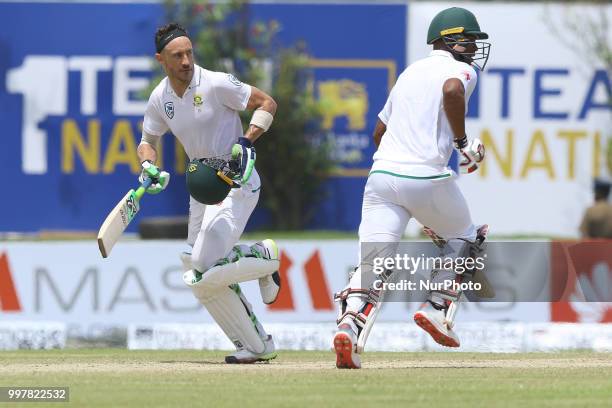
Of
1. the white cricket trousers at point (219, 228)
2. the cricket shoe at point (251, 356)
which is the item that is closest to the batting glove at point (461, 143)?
the white cricket trousers at point (219, 228)

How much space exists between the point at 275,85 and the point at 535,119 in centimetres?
339

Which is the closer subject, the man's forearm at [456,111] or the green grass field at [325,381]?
the green grass field at [325,381]

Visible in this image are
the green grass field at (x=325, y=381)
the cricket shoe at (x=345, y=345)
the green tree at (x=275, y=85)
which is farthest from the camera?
the green tree at (x=275, y=85)

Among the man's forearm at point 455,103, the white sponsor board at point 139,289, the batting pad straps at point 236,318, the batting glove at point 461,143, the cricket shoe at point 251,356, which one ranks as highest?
the man's forearm at point 455,103

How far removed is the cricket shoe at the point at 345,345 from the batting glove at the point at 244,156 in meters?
1.12

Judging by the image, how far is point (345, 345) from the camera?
771 centimetres

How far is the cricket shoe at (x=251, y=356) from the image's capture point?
8.71m

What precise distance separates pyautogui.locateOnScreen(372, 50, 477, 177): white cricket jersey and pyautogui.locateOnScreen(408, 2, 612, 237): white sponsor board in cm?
1099

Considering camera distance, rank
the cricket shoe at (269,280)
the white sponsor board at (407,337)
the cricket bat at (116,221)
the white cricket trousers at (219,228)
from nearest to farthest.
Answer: the cricket bat at (116,221) → the white cricket trousers at (219,228) → the cricket shoe at (269,280) → the white sponsor board at (407,337)

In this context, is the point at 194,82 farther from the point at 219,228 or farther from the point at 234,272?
the point at 234,272

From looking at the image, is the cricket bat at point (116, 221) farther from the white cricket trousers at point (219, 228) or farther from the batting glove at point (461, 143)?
the batting glove at point (461, 143)

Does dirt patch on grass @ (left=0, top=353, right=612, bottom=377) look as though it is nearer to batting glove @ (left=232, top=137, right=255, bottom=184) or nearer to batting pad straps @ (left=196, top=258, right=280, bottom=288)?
batting pad straps @ (left=196, top=258, right=280, bottom=288)

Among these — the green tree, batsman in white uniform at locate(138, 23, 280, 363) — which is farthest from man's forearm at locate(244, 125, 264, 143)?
the green tree

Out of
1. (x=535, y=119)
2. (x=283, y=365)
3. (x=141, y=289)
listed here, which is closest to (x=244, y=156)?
(x=283, y=365)
